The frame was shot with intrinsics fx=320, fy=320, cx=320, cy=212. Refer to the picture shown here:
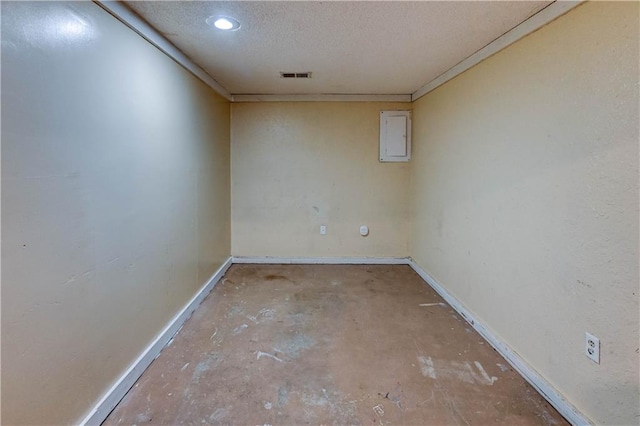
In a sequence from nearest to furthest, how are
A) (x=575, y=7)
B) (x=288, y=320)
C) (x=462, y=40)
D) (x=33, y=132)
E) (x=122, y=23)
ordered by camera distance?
(x=33, y=132) < (x=575, y=7) < (x=122, y=23) < (x=462, y=40) < (x=288, y=320)

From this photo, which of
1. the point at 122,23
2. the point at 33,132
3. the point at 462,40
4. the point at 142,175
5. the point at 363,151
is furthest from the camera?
the point at 363,151

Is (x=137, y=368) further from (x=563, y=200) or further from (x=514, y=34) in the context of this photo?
(x=514, y=34)

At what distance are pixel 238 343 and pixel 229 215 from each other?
202 cm

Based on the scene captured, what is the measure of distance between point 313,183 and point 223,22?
2266 mm

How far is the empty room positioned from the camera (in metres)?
1.23

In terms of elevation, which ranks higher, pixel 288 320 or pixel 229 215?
pixel 229 215

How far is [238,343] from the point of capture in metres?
2.18

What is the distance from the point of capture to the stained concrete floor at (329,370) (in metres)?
1.55

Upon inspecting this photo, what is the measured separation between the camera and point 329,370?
189 centimetres

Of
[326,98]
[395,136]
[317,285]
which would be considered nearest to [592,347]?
[317,285]

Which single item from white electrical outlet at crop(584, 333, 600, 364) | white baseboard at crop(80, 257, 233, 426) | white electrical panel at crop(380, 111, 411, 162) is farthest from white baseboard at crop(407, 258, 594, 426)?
white baseboard at crop(80, 257, 233, 426)

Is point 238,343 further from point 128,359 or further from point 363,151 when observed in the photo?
point 363,151

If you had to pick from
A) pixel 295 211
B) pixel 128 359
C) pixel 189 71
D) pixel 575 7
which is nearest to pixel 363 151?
→ pixel 295 211

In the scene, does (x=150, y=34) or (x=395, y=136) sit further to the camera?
(x=395, y=136)
